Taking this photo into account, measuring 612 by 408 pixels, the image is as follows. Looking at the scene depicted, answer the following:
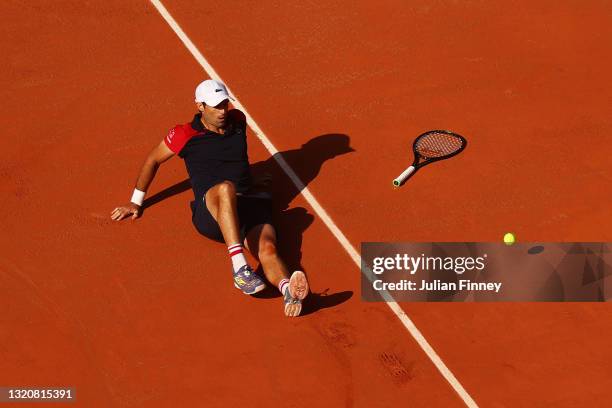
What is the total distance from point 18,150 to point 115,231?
1.91 m

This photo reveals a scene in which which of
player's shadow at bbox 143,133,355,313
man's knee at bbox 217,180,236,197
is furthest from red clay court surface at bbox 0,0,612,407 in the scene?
man's knee at bbox 217,180,236,197

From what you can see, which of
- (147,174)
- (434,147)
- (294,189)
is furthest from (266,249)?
(434,147)

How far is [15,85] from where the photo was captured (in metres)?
13.9

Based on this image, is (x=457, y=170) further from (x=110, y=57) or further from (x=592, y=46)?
(x=110, y=57)

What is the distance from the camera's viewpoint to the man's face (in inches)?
444

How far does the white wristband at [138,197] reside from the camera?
38.8ft

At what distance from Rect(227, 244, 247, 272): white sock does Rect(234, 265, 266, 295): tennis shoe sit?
0.16ft

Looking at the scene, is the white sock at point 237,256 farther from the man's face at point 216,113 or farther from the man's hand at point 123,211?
the man's hand at point 123,211

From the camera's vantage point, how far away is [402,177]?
40.4ft

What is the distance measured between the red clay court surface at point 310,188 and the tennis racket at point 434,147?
159 mm

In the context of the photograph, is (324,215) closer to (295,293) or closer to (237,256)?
(237,256)

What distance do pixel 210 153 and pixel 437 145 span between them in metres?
2.82

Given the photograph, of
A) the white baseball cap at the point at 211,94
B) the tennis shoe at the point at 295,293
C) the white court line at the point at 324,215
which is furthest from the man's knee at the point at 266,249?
the white baseball cap at the point at 211,94

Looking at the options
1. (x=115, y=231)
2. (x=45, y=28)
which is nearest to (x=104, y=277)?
(x=115, y=231)
